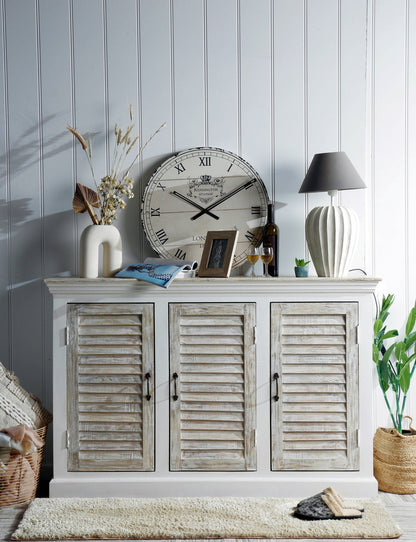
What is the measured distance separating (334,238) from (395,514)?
48.2 inches

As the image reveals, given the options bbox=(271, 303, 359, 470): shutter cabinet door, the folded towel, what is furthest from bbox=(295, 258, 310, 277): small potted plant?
the folded towel

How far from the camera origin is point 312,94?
279cm

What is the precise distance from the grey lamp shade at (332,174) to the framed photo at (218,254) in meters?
0.44

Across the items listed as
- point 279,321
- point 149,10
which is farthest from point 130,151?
point 279,321

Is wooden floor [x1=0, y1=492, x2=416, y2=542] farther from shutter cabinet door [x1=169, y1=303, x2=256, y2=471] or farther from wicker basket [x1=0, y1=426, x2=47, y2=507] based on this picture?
shutter cabinet door [x1=169, y1=303, x2=256, y2=471]

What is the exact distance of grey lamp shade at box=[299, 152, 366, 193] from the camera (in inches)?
98.9

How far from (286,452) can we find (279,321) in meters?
0.59

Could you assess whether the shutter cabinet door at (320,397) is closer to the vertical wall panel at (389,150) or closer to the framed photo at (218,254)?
the framed photo at (218,254)

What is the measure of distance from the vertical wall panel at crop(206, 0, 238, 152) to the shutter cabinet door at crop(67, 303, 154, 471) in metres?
0.99

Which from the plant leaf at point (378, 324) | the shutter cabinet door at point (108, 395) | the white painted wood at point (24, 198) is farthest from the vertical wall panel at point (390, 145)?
the white painted wood at point (24, 198)

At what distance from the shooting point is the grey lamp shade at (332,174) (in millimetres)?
2512

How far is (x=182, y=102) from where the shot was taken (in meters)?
2.80

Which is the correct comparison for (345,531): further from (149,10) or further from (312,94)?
(149,10)

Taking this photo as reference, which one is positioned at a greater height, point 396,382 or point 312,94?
point 312,94
